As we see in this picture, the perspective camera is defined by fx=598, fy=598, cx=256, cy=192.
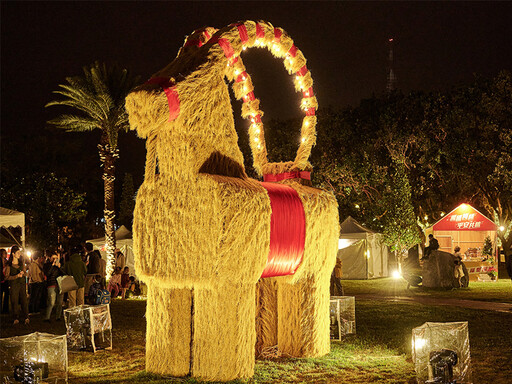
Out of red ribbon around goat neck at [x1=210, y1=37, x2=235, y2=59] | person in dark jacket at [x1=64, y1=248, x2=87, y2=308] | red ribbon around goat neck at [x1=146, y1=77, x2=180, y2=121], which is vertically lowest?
person in dark jacket at [x1=64, y1=248, x2=87, y2=308]

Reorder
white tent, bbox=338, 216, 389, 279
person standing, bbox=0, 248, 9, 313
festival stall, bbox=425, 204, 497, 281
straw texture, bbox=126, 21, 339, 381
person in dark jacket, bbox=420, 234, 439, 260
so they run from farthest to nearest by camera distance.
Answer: white tent, bbox=338, 216, 389, 279
festival stall, bbox=425, 204, 497, 281
person in dark jacket, bbox=420, 234, 439, 260
person standing, bbox=0, 248, 9, 313
straw texture, bbox=126, 21, 339, 381

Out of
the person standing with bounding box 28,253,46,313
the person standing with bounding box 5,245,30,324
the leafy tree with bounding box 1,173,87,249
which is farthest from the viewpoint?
the leafy tree with bounding box 1,173,87,249

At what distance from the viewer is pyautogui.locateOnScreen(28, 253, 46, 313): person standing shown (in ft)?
50.1

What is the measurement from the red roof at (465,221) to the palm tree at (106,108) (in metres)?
14.5

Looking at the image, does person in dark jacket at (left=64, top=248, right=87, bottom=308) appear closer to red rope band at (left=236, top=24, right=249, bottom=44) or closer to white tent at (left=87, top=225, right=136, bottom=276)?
red rope band at (left=236, top=24, right=249, bottom=44)

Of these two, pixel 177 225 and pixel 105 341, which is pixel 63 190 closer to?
pixel 105 341

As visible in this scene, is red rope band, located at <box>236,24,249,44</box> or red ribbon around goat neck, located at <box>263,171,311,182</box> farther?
red ribbon around goat neck, located at <box>263,171,311,182</box>

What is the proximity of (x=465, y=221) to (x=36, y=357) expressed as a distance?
74.3 ft

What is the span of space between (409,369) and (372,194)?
2509 cm

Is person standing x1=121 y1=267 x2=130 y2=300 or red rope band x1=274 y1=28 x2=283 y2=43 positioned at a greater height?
red rope band x1=274 y1=28 x2=283 y2=43

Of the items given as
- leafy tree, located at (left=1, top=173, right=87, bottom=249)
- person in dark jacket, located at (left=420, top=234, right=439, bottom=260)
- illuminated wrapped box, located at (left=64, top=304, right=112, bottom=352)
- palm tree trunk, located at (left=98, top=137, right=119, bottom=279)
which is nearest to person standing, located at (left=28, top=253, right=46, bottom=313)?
illuminated wrapped box, located at (left=64, top=304, right=112, bottom=352)

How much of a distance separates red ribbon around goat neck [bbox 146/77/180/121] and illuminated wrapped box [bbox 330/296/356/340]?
4.87 meters

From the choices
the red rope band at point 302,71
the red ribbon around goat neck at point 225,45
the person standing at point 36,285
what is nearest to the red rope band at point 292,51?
the red rope band at point 302,71

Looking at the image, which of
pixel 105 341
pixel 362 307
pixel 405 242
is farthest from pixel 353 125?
pixel 105 341
